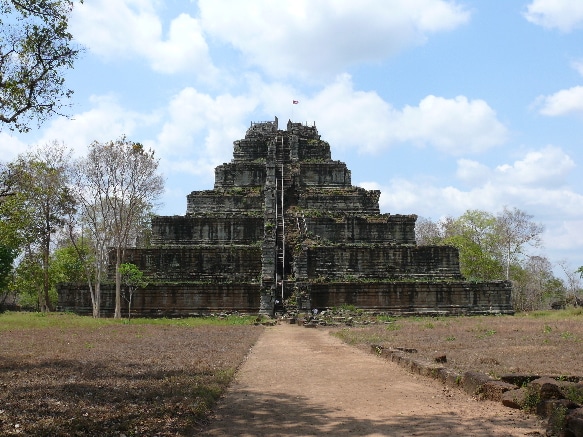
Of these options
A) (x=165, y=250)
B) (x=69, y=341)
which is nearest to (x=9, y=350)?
(x=69, y=341)

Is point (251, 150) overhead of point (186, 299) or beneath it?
overhead

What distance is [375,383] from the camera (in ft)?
31.2

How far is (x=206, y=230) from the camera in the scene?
3425 cm

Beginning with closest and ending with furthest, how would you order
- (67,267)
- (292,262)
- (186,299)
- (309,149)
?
(186,299) → (292,262) → (67,267) → (309,149)

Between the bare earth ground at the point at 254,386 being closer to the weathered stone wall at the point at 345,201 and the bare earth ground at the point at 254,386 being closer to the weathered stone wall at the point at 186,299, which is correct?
the weathered stone wall at the point at 186,299

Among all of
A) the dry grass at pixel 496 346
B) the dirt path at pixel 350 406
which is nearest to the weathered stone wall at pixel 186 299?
the dry grass at pixel 496 346

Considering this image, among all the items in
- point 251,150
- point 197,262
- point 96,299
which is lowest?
point 96,299

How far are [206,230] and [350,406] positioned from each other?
2730 centimetres

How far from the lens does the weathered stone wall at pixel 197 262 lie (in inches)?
1242

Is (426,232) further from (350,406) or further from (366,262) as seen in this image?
(350,406)

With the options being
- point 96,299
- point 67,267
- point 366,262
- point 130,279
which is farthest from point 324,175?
point 67,267

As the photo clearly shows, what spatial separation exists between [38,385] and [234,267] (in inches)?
904

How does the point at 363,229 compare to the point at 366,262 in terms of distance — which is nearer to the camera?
the point at 366,262

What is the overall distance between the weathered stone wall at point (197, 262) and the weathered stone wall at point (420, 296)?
14.2 ft
